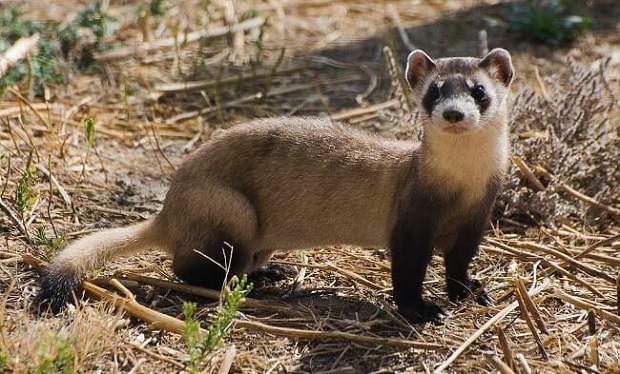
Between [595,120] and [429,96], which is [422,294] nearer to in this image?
[429,96]

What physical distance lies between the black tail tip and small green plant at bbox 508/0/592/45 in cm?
633

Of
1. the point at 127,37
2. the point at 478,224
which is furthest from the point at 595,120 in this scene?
the point at 127,37

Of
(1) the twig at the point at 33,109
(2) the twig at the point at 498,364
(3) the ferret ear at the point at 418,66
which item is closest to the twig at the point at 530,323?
(2) the twig at the point at 498,364

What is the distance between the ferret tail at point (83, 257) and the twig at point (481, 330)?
1970 mm

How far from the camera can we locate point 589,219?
692 centimetres

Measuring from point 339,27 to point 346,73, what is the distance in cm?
137

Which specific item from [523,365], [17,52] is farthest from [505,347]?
[17,52]

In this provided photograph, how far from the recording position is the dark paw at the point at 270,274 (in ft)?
20.2

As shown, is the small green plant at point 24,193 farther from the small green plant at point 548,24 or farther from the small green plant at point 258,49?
the small green plant at point 548,24

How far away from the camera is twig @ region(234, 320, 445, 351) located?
16.2ft

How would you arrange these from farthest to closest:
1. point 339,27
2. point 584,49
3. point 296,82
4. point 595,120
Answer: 1. point 339,27
2. point 584,49
3. point 296,82
4. point 595,120

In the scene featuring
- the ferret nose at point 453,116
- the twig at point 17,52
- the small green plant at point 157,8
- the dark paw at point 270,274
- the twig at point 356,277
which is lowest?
the dark paw at point 270,274

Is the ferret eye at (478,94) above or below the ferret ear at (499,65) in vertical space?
below

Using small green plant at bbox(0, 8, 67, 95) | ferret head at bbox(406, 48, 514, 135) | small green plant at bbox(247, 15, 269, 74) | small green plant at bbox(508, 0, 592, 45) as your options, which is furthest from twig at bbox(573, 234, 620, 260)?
small green plant at bbox(0, 8, 67, 95)
